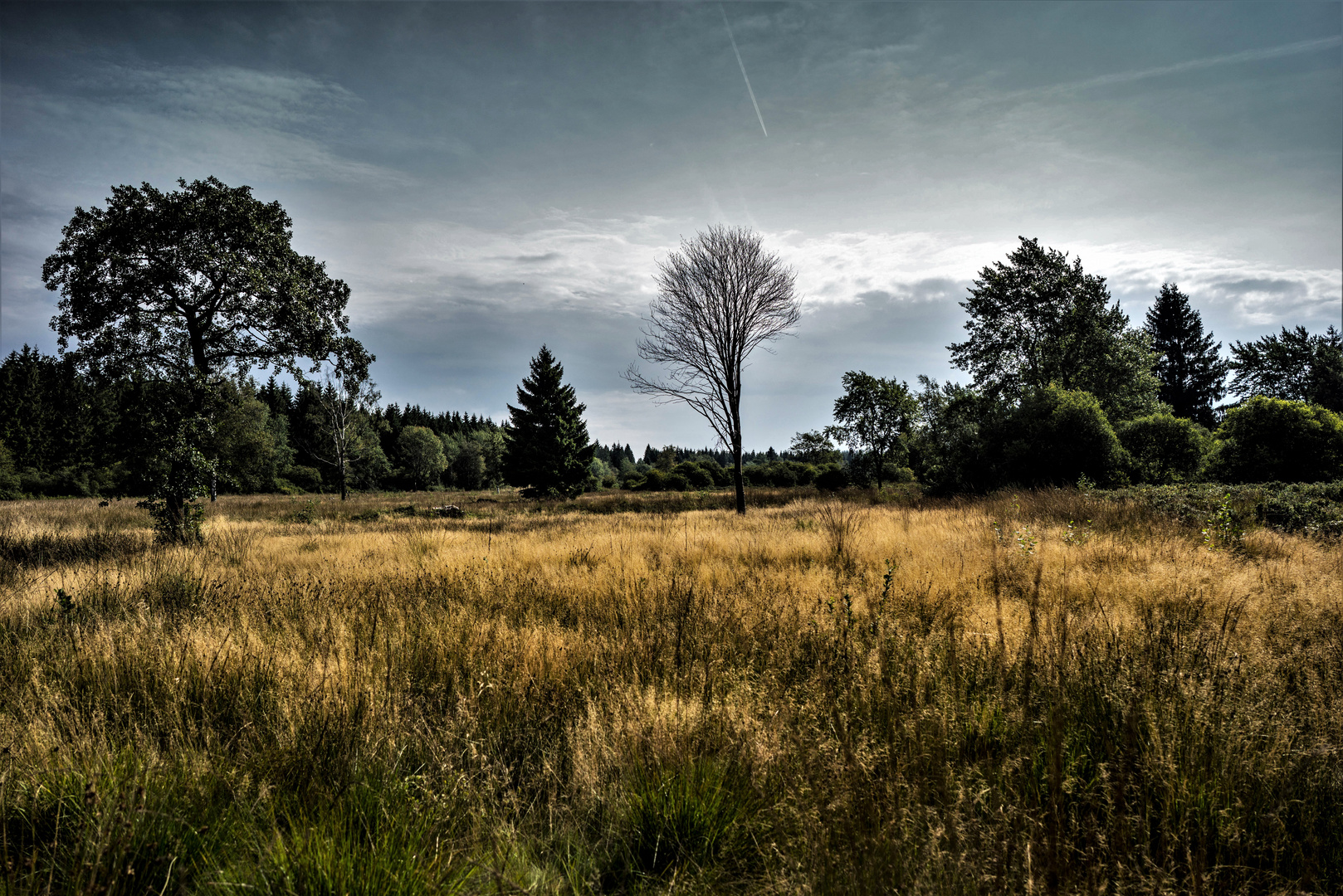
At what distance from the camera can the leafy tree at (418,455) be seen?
7112cm

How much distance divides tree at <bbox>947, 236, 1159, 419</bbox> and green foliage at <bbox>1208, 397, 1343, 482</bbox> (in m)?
9.95

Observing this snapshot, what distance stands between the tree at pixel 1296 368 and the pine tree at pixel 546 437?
4747 centimetres

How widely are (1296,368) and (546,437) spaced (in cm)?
5468

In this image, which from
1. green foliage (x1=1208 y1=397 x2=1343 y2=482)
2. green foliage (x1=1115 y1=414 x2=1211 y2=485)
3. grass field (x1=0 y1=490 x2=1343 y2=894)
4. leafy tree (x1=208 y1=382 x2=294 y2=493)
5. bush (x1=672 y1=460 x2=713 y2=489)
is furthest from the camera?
bush (x1=672 y1=460 x2=713 y2=489)

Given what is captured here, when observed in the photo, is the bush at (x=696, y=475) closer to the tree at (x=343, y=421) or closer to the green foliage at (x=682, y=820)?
the tree at (x=343, y=421)

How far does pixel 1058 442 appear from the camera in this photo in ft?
58.4

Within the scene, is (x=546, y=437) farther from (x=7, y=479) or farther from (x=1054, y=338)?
(x=7, y=479)

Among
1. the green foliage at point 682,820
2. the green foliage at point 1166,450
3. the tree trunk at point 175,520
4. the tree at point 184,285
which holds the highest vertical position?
the tree at point 184,285

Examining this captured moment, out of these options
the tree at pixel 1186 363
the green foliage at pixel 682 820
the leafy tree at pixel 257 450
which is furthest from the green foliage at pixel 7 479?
the tree at pixel 1186 363

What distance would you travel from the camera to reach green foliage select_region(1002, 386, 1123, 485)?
56.0 ft

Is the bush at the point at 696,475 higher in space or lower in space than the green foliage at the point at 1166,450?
lower

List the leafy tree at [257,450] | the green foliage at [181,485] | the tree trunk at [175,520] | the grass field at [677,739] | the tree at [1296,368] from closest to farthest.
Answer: the grass field at [677,739], the green foliage at [181,485], the tree trunk at [175,520], the tree at [1296,368], the leafy tree at [257,450]

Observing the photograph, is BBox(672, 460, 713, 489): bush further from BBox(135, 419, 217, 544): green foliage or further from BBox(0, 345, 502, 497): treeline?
BBox(135, 419, 217, 544): green foliage

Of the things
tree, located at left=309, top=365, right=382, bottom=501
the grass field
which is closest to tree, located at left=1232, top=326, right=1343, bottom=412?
the grass field
